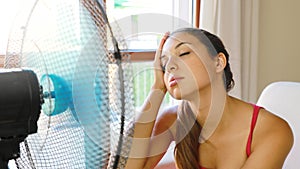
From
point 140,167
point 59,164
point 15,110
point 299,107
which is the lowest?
point 140,167

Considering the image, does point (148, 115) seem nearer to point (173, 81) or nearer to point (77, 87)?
point (173, 81)

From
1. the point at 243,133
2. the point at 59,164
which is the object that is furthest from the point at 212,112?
the point at 59,164

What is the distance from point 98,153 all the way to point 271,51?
2186 mm

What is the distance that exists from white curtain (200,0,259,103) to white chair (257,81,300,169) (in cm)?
70

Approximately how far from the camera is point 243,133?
→ 114cm

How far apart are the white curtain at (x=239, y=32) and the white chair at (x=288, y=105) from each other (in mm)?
703

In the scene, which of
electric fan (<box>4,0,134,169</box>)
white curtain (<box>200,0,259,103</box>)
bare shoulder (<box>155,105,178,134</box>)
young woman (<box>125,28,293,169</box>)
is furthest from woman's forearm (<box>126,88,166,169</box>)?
white curtain (<box>200,0,259,103</box>)

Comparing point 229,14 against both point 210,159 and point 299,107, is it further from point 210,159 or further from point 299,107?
point 210,159

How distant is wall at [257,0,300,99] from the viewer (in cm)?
256

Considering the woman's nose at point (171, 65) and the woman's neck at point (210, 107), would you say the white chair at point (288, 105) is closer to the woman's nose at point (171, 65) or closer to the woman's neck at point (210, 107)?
the woman's neck at point (210, 107)

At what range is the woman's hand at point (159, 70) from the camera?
100 centimetres

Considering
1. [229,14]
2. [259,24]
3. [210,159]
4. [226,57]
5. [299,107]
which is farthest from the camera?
[259,24]

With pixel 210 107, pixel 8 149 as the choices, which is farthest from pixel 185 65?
pixel 8 149

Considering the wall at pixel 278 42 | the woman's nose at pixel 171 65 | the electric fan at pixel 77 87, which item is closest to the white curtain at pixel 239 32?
the wall at pixel 278 42
